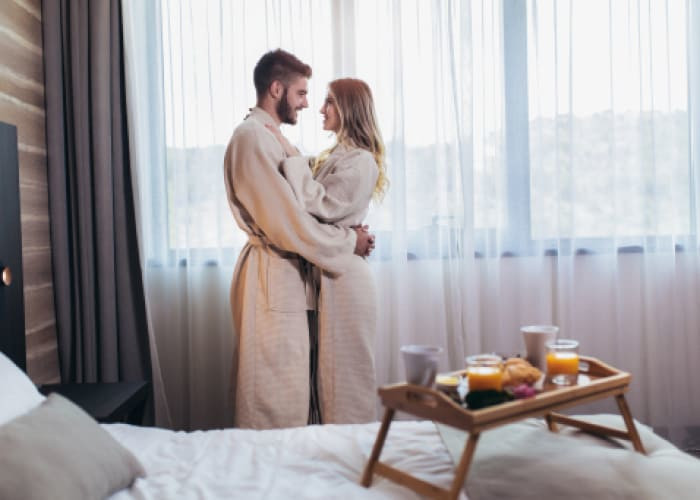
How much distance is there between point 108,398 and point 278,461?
0.92 m

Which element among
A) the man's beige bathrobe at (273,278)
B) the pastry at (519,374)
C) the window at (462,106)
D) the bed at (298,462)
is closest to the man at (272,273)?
the man's beige bathrobe at (273,278)

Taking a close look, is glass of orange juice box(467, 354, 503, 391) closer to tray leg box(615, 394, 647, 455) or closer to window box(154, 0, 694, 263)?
tray leg box(615, 394, 647, 455)

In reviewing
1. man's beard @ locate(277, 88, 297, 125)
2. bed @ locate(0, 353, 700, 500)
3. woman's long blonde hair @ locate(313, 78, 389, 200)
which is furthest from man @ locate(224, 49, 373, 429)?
bed @ locate(0, 353, 700, 500)

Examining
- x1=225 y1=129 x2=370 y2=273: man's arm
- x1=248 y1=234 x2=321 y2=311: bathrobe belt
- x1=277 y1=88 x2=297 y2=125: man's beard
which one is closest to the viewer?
x1=225 y1=129 x2=370 y2=273: man's arm

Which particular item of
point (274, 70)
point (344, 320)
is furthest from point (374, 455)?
point (274, 70)

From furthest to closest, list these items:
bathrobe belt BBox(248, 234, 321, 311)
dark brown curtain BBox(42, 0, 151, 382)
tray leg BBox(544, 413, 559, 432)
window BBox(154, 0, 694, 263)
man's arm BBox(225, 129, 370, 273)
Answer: window BBox(154, 0, 694, 263)
dark brown curtain BBox(42, 0, 151, 382)
bathrobe belt BBox(248, 234, 321, 311)
man's arm BBox(225, 129, 370, 273)
tray leg BBox(544, 413, 559, 432)

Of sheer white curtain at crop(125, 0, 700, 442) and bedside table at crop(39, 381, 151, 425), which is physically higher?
sheer white curtain at crop(125, 0, 700, 442)

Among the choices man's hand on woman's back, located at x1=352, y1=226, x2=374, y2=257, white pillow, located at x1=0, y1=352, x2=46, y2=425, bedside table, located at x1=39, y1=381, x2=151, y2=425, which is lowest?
bedside table, located at x1=39, y1=381, x2=151, y2=425

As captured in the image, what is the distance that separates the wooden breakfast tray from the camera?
3.59 feet

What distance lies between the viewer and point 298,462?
135cm

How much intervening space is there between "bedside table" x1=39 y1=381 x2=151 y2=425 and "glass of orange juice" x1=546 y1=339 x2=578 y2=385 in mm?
1287

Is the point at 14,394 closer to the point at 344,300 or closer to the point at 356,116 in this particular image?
the point at 344,300

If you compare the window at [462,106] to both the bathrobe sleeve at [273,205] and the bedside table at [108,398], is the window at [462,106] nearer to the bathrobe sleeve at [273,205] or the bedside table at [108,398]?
the bathrobe sleeve at [273,205]

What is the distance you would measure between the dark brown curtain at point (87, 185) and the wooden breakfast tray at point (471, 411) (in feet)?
5.74
